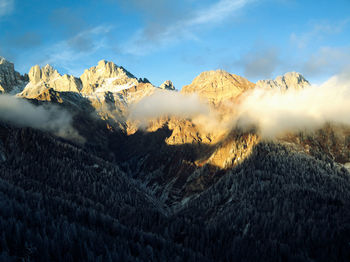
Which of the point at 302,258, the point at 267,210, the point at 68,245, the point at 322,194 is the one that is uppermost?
the point at 322,194

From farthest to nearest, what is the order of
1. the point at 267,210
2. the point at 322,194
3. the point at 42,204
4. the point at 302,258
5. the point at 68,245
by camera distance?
the point at 322,194 → the point at 267,210 → the point at 42,204 → the point at 302,258 → the point at 68,245

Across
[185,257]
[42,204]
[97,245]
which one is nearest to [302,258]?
[185,257]

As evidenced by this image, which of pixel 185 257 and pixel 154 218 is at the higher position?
pixel 154 218

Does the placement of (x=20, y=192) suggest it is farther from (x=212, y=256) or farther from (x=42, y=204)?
(x=212, y=256)

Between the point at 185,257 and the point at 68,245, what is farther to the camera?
the point at 185,257

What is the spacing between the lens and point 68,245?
92.6 metres

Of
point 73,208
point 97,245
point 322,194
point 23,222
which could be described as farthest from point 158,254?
point 322,194

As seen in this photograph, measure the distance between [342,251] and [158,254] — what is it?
8510cm

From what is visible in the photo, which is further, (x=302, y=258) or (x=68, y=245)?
(x=302, y=258)

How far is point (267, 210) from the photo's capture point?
7323 inches

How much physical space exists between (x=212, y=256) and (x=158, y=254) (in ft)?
104

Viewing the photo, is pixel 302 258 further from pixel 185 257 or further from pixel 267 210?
→ pixel 267 210

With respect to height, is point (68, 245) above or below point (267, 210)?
below

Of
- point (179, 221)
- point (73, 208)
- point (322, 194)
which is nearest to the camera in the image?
point (73, 208)
